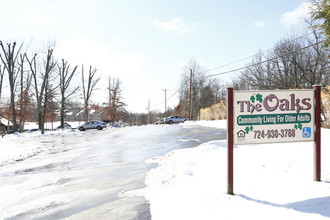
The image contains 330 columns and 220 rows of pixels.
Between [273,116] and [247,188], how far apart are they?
1436 mm

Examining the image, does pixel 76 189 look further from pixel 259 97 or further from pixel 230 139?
pixel 259 97

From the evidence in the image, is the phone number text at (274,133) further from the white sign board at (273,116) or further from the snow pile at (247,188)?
the snow pile at (247,188)

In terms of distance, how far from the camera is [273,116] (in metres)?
4.21

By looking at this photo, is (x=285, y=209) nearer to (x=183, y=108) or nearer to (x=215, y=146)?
(x=215, y=146)

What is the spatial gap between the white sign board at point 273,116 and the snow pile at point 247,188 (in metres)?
0.88

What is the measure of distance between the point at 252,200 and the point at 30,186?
5.18 metres

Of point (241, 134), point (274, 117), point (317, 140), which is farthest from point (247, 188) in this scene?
point (317, 140)

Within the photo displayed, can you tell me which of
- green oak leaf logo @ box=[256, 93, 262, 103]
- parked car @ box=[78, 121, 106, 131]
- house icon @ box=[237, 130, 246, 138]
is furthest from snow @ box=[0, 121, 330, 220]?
parked car @ box=[78, 121, 106, 131]

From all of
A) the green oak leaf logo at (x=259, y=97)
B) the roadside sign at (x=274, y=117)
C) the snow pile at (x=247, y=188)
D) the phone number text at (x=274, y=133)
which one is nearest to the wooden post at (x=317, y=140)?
the roadside sign at (x=274, y=117)

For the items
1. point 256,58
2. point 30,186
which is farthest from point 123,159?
point 256,58

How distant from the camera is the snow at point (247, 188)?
3217mm

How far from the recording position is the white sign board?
13.4ft

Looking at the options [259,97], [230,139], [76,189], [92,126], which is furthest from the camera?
[92,126]

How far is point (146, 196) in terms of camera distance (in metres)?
4.32
